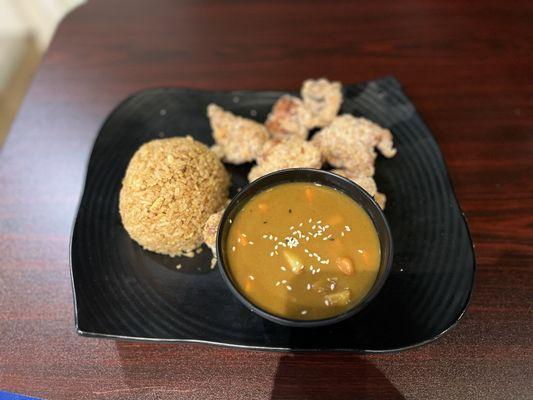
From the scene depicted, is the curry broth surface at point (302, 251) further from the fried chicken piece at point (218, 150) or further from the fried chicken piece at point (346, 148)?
the fried chicken piece at point (218, 150)

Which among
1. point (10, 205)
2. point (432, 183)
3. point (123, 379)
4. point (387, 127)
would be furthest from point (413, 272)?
point (10, 205)

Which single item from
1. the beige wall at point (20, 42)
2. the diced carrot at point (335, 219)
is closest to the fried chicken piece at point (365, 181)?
the diced carrot at point (335, 219)

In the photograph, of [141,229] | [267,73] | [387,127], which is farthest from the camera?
[267,73]

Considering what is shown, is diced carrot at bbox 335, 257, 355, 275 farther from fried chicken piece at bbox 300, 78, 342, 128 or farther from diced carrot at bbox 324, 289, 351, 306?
fried chicken piece at bbox 300, 78, 342, 128

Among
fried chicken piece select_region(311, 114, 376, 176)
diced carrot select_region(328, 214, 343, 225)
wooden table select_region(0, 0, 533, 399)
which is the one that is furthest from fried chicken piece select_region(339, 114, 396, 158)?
diced carrot select_region(328, 214, 343, 225)

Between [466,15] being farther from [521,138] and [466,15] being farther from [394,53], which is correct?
[521,138]

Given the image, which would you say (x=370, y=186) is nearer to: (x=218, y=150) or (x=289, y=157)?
(x=289, y=157)
